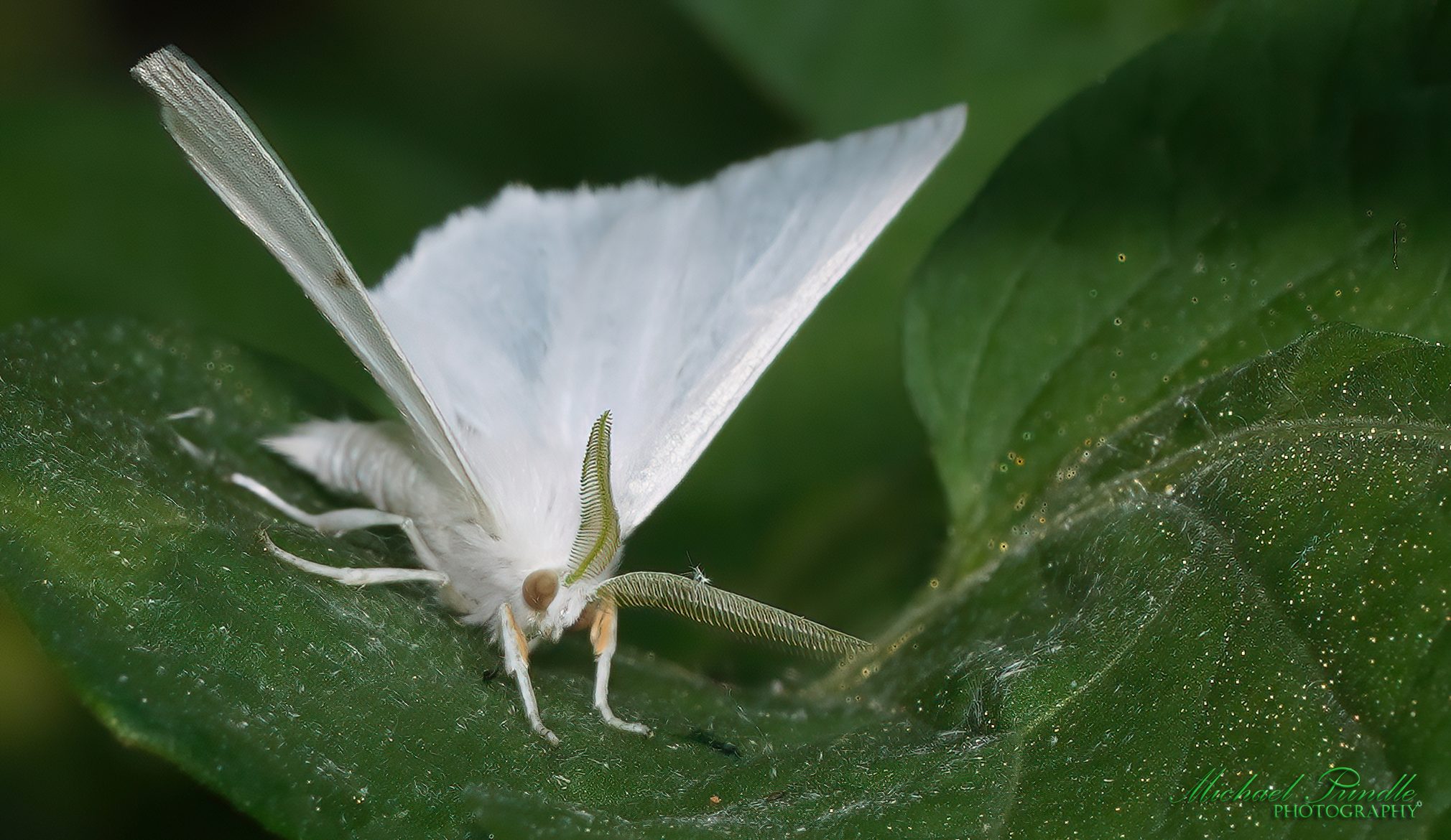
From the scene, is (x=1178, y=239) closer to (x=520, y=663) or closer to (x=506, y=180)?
(x=520, y=663)

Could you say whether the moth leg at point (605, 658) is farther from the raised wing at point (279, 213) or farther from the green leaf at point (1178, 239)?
the green leaf at point (1178, 239)

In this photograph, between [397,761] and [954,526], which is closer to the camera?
[397,761]

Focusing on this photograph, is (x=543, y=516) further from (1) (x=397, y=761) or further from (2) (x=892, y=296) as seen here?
(2) (x=892, y=296)

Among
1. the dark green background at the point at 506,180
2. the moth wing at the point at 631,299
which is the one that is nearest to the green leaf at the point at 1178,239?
the moth wing at the point at 631,299

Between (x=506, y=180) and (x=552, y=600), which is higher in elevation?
(x=506, y=180)

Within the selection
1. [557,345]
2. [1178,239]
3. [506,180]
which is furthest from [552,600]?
[506,180]

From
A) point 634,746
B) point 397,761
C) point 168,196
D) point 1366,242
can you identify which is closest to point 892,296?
A: point 1366,242
